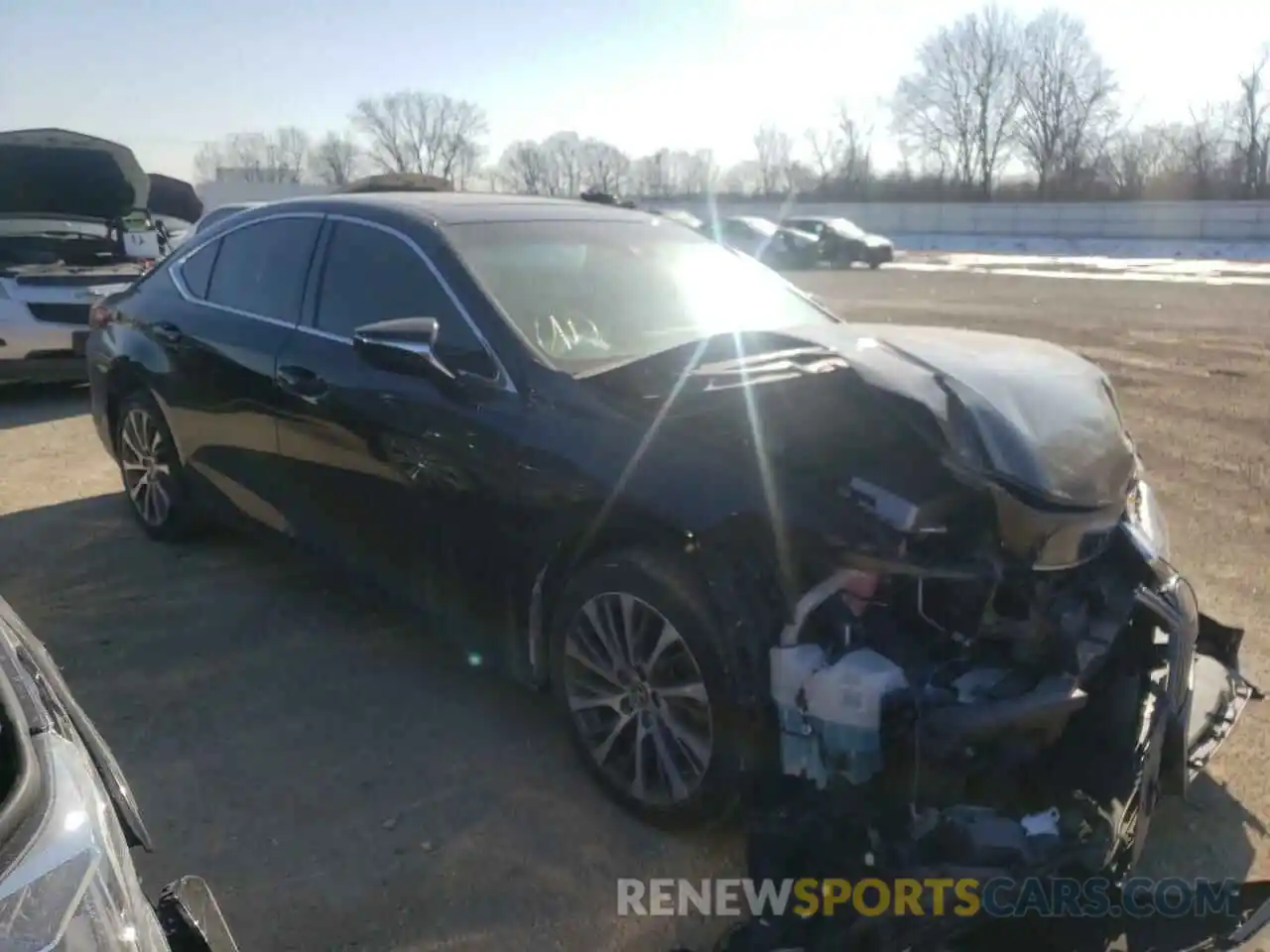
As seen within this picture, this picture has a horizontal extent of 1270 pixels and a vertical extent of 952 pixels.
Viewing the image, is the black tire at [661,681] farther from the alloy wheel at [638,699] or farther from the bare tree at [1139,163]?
the bare tree at [1139,163]

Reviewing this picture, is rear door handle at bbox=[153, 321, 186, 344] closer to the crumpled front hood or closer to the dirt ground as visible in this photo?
the dirt ground

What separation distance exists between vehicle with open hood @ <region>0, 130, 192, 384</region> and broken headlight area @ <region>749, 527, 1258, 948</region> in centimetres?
810

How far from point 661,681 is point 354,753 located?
1161 millimetres

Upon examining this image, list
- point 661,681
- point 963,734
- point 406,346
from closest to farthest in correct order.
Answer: point 963,734 < point 661,681 < point 406,346

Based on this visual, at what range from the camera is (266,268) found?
4547mm

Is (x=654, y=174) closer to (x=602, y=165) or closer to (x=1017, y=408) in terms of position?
(x=602, y=165)

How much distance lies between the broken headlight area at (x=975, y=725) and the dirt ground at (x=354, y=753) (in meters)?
0.45

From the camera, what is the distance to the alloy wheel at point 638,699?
9.37 ft

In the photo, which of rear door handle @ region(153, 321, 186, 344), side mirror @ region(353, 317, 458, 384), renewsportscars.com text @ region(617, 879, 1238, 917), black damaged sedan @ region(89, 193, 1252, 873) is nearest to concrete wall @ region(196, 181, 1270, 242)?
rear door handle @ region(153, 321, 186, 344)

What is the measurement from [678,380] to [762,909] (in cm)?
142

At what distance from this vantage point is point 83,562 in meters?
5.16

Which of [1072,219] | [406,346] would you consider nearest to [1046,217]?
[1072,219]

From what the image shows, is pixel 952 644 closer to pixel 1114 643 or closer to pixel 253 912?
pixel 1114 643

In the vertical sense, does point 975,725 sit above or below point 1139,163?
below
